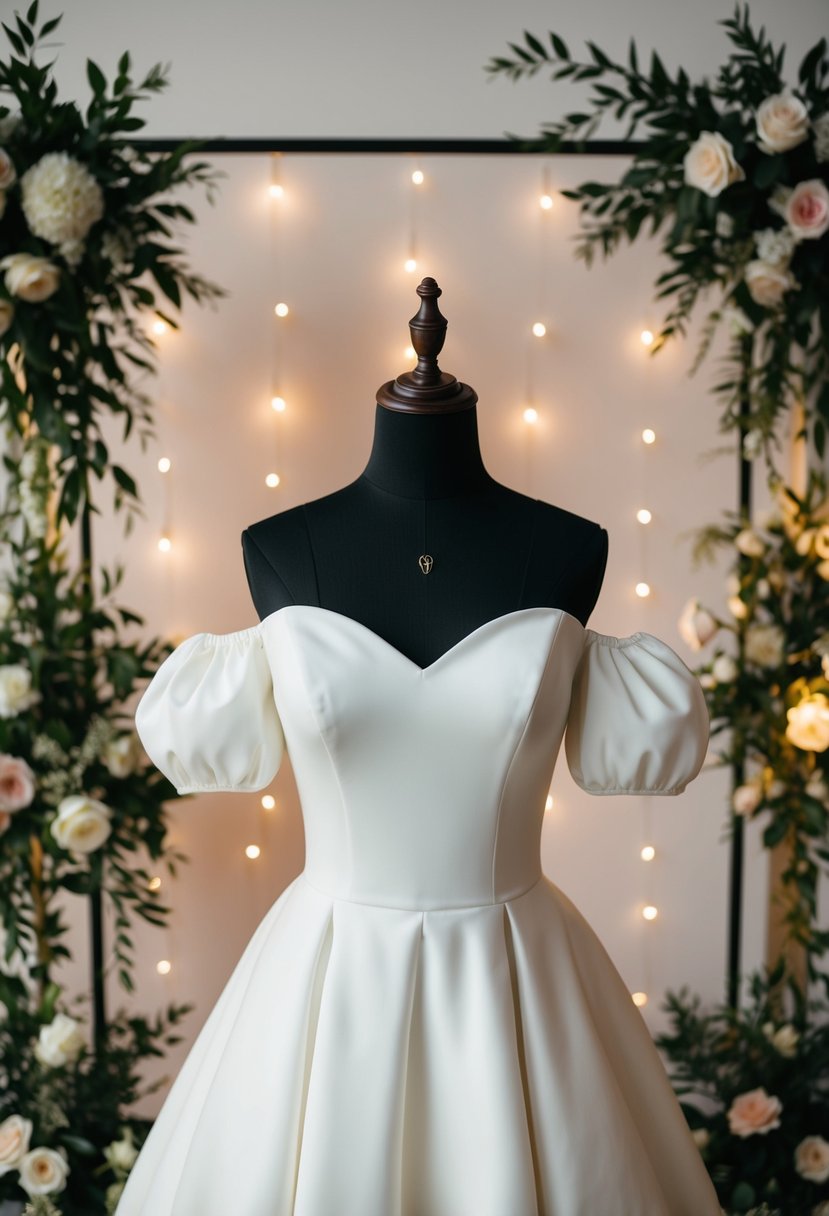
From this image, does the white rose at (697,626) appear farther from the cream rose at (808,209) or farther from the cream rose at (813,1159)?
the cream rose at (813,1159)

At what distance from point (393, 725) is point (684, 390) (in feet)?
4.90

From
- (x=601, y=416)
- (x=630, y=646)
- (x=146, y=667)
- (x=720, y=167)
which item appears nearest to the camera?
(x=630, y=646)

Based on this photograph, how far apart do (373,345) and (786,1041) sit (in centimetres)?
169

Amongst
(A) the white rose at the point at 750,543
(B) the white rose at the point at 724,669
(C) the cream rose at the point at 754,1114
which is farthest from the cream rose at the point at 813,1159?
(A) the white rose at the point at 750,543

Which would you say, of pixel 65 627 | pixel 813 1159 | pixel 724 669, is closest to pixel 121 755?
pixel 65 627

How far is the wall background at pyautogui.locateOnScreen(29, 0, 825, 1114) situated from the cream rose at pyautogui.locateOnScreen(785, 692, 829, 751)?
329mm

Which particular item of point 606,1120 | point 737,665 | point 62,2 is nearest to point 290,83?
point 62,2

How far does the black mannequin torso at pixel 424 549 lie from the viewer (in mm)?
1336

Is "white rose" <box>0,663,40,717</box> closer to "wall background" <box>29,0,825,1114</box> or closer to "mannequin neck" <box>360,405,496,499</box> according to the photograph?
"wall background" <box>29,0,825,1114</box>

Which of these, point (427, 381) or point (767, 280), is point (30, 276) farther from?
point (767, 280)

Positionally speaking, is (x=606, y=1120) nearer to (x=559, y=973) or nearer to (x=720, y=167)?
(x=559, y=973)

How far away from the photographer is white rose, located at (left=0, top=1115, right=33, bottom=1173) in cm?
207

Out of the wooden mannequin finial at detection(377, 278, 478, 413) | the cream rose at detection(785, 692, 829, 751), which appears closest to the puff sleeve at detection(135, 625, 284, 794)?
the wooden mannequin finial at detection(377, 278, 478, 413)

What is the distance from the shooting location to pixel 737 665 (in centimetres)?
239
